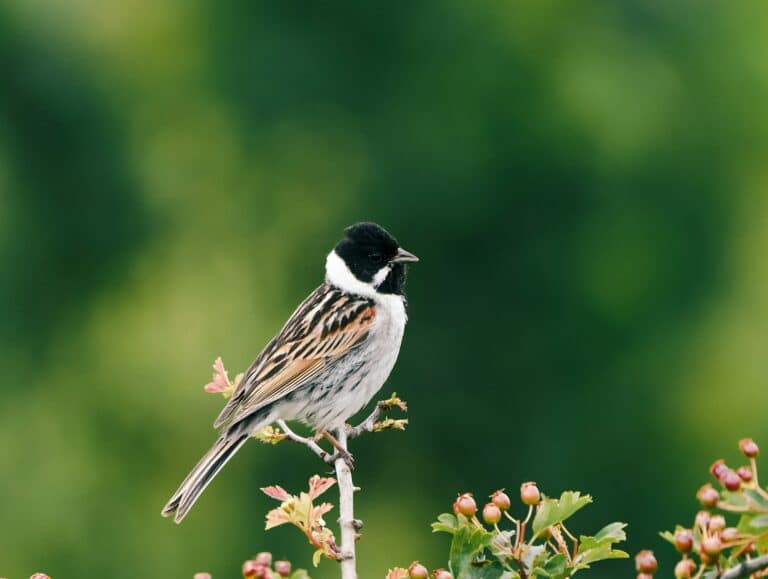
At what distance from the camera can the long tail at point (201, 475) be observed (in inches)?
188

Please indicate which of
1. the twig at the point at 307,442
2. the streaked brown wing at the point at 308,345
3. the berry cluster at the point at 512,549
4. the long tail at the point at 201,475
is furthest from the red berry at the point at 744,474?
the streaked brown wing at the point at 308,345

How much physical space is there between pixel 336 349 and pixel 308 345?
Answer: 135 mm

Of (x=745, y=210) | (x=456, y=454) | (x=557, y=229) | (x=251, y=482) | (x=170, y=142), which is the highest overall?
(x=745, y=210)

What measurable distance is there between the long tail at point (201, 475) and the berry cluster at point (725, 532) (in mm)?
2132

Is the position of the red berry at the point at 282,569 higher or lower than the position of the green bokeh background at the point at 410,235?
higher

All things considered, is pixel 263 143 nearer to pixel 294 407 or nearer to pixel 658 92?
pixel 658 92

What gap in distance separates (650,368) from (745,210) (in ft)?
10.9

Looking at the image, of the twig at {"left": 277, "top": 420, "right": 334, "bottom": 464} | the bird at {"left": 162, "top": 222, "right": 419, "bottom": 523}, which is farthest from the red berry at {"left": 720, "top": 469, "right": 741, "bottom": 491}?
the bird at {"left": 162, "top": 222, "right": 419, "bottom": 523}

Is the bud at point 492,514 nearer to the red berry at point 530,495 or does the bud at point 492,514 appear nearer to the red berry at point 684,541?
the red berry at point 530,495

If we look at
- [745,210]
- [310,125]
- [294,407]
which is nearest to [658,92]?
[745,210]

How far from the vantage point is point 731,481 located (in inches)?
108

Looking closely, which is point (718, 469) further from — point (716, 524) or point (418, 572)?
point (418, 572)

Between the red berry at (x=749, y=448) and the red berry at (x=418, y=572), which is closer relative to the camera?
the red berry at (x=749, y=448)

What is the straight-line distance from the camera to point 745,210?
84.8ft
